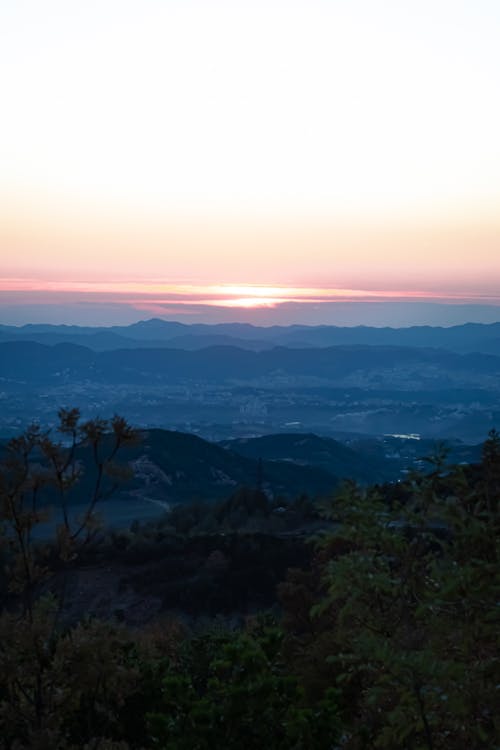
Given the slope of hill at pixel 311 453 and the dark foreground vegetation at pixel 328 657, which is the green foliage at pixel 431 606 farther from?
the slope of hill at pixel 311 453

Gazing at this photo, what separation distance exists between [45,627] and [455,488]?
139 inches

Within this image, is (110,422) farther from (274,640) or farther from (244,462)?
(244,462)

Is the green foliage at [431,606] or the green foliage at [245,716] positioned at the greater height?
the green foliage at [431,606]

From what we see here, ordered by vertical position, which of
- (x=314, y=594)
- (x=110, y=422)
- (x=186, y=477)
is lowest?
(x=186, y=477)

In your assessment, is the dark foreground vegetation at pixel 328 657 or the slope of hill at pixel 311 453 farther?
the slope of hill at pixel 311 453

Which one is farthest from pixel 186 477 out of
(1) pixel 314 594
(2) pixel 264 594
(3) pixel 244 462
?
(1) pixel 314 594

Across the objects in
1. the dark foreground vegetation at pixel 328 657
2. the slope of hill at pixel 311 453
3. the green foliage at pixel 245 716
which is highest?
the dark foreground vegetation at pixel 328 657

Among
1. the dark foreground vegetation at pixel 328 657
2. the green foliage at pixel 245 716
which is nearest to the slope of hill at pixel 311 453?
the green foliage at pixel 245 716

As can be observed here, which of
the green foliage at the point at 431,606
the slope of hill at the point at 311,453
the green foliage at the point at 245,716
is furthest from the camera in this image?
the slope of hill at the point at 311,453

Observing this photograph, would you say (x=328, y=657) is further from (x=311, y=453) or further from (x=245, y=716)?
(x=311, y=453)

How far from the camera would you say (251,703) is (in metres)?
7.82

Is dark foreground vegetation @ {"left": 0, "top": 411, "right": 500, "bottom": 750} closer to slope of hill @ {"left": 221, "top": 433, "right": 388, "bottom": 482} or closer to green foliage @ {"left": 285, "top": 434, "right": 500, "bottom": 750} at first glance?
green foliage @ {"left": 285, "top": 434, "right": 500, "bottom": 750}

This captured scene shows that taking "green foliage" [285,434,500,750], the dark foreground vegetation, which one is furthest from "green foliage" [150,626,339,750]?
"green foliage" [285,434,500,750]

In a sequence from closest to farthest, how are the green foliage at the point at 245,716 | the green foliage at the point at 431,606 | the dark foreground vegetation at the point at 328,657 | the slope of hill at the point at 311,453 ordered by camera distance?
the green foliage at the point at 431,606, the dark foreground vegetation at the point at 328,657, the green foliage at the point at 245,716, the slope of hill at the point at 311,453
